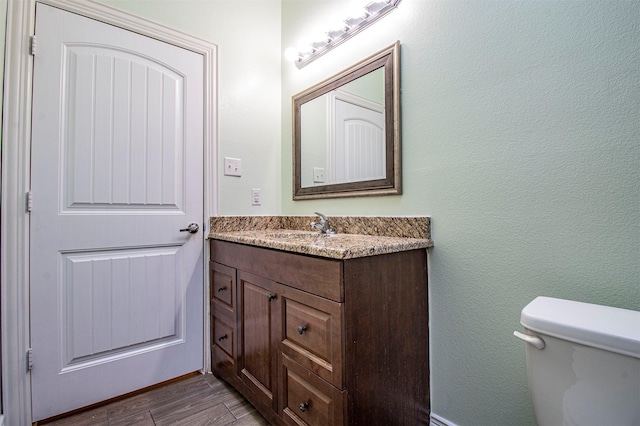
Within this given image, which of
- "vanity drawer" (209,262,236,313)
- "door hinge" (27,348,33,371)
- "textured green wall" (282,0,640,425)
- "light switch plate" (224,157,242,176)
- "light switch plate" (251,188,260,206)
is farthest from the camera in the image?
"light switch plate" (251,188,260,206)

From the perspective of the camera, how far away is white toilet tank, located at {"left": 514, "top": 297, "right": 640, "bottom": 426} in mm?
677

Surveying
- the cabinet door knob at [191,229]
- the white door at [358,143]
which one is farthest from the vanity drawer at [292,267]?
the white door at [358,143]

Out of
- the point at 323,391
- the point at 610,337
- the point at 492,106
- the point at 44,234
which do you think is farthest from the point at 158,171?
the point at 610,337

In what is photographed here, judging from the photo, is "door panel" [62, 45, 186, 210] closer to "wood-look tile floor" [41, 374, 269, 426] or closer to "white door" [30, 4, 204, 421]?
"white door" [30, 4, 204, 421]

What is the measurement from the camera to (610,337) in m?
0.69

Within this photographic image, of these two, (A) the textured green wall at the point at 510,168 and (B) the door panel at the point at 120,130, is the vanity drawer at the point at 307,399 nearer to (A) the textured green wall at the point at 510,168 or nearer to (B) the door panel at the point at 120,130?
(A) the textured green wall at the point at 510,168

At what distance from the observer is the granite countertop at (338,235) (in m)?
1.04

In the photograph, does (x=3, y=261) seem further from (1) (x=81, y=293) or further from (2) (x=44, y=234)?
(1) (x=81, y=293)

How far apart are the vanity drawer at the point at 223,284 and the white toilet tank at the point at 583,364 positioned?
1.26 metres

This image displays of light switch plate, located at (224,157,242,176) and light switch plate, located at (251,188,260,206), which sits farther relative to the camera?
light switch plate, located at (251,188,260,206)

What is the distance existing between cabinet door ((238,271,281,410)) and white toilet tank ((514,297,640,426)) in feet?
2.85

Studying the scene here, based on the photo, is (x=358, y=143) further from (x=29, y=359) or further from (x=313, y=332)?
(x=29, y=359)

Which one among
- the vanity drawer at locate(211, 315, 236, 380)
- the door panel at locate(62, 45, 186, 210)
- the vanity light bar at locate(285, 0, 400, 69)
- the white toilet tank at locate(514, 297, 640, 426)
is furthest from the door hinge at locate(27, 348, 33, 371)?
the vanity light bar at locate(285, 0, 400, 69)

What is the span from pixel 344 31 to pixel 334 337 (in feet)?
5.01
